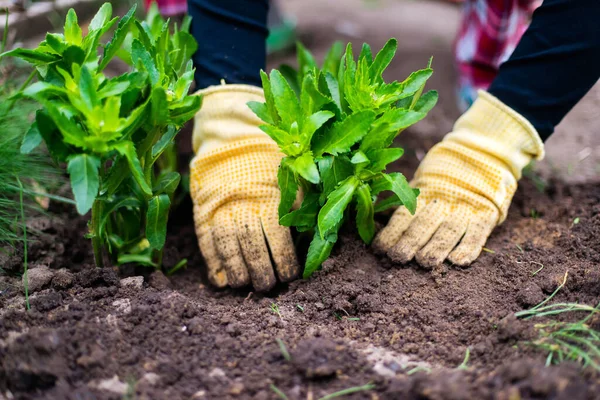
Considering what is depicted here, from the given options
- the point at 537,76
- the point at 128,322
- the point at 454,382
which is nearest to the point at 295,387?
the point at 454,382

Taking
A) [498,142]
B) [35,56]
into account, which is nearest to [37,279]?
[35,56]

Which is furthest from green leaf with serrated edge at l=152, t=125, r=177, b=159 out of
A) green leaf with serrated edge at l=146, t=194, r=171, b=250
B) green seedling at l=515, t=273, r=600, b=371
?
green seedling at l=515, t=273, r=600, b=371

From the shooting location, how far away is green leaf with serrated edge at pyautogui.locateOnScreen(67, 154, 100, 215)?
1.39 metres

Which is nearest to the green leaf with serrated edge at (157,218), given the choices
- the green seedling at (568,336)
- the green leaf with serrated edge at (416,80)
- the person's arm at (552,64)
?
the green leaf with serrated edge at (416,80)

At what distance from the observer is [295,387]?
1321 mm

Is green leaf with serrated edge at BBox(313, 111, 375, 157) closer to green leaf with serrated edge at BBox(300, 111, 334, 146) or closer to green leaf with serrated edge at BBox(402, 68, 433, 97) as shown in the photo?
green leaf with serrated edge at BBox(300, 111, 334, 146)

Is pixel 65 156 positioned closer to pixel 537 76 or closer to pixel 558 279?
pixel 558 279

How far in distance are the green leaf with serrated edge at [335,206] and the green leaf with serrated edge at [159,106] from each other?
1.74ft

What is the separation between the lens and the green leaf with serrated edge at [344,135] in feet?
5.23

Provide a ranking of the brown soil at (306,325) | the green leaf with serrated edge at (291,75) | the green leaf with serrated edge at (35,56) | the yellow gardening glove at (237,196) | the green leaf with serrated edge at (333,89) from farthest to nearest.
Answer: the green leaf with serrated edge at (291,75), the yellow gardening glove at (237,196), the green leaf with serrated edge at (333,89), the green leaf with serrated edge at (35,56), the brown soil at (306,325)

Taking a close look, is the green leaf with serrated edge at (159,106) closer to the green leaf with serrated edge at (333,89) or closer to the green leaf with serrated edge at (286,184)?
the green leaf with serrated edge at (286,184)

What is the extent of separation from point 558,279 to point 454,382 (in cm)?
68

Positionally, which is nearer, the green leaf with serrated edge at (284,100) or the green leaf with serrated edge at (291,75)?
the green leaf with serrated edge at (284,100)

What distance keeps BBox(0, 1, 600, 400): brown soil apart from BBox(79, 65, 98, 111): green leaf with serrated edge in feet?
1.80
